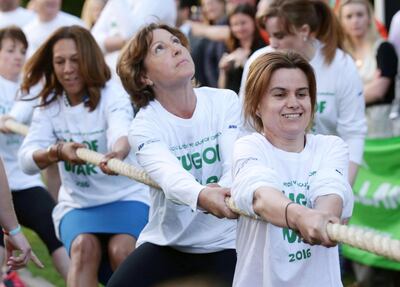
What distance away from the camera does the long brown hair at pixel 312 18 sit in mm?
6070

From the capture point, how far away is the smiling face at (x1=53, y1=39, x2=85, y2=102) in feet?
19.9

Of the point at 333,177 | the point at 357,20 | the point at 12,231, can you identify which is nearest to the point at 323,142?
the point at 333,177

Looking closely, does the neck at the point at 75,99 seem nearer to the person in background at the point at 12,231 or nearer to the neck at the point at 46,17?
the person in background at the point at 12,231

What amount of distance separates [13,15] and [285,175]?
7.69 metres

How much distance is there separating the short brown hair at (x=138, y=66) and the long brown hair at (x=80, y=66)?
3.17ft

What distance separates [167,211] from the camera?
4949 millimetres

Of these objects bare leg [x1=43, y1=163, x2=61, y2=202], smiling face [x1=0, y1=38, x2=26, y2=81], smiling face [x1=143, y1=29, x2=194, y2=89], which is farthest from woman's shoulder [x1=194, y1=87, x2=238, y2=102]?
smiling face [x1=0, y1=38, x2=26, y2=81]

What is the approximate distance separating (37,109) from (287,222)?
2.99 meters

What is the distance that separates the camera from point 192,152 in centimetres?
483

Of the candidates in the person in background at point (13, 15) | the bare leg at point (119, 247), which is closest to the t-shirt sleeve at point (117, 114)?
the bare leg at point (119, 247)

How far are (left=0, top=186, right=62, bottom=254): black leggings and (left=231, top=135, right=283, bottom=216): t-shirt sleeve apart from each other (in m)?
3.04

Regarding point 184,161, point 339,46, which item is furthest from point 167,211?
point 339,46

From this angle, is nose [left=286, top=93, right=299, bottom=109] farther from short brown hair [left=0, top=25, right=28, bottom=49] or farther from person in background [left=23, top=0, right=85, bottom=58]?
person in background [left=23, top=0, right=85, bottom=58]

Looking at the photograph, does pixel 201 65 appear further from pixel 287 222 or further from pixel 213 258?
pixel 287 222
